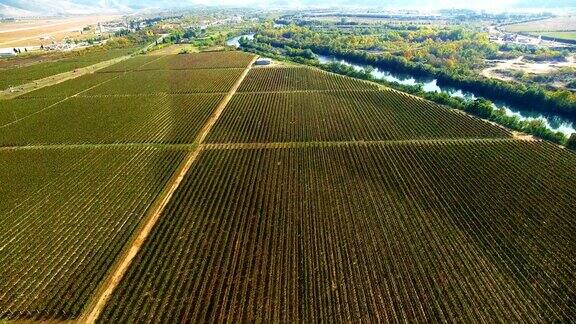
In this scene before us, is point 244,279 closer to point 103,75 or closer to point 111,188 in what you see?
point 111,188

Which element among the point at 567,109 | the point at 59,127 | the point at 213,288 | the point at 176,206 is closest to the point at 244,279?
the point at 213,288

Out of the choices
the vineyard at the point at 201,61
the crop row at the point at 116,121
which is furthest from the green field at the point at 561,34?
the crop row at the point at 116,121

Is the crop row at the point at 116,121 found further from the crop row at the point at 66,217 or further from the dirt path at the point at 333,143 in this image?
the dirt path at the point at 333,143

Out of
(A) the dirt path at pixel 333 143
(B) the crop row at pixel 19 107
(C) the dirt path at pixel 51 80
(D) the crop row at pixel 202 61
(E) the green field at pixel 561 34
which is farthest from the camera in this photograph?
(E) the green field at pixel 561 34

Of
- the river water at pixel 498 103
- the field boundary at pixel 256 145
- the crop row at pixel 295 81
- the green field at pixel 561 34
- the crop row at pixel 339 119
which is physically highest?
the field boundary at pixel 256 145

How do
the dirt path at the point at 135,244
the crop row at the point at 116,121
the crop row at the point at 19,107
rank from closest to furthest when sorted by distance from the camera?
the dirt path at the point at 135,244 → the crop row at the point at 116,121 → the crop row at the point at 19,107

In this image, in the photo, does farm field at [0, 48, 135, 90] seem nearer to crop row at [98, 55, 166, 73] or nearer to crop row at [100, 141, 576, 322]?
crop row at [98, 55, 166, 73]

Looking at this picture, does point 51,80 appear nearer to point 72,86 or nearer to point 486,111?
point 72,86
